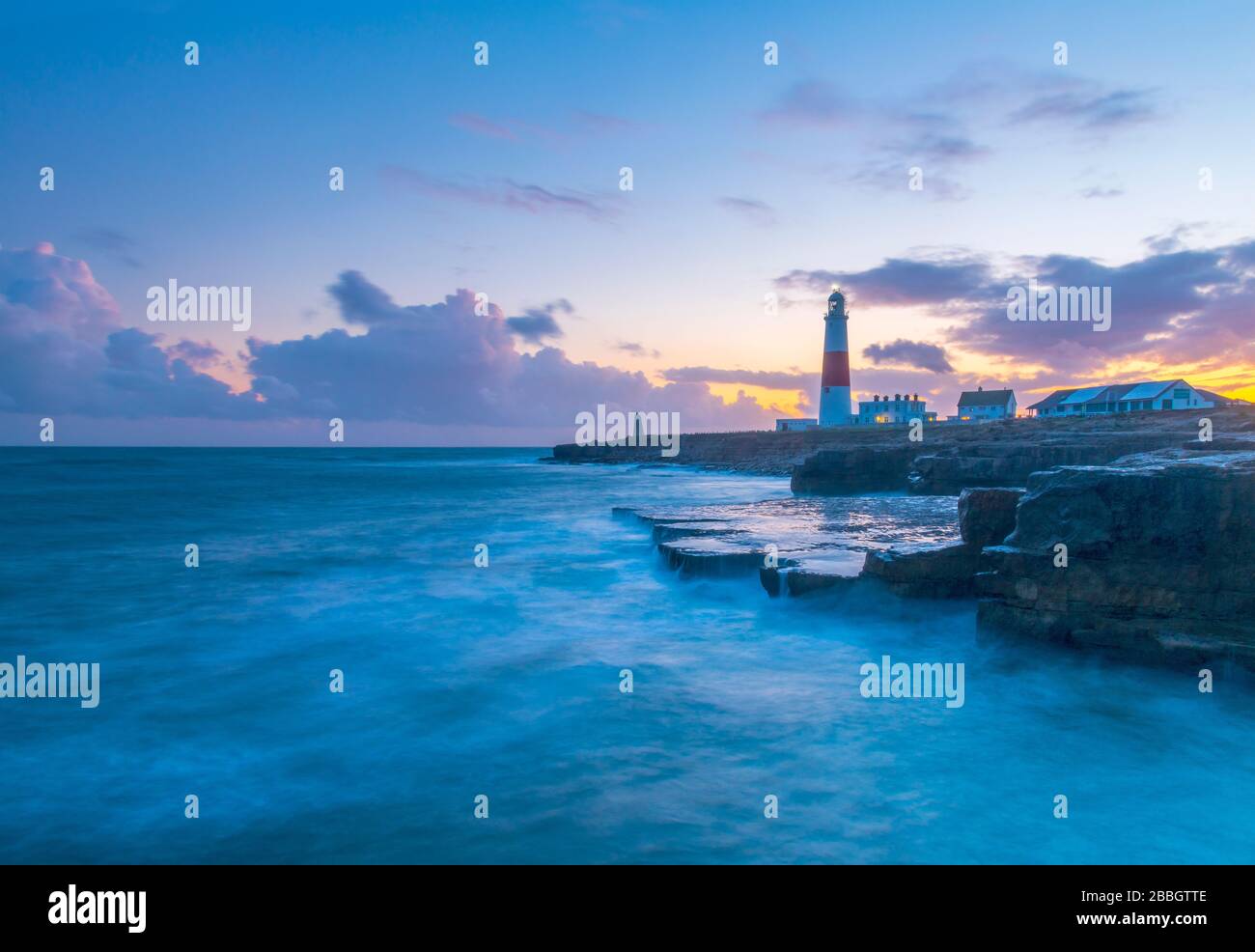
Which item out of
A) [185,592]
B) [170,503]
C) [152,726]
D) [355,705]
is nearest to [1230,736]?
[355,705]

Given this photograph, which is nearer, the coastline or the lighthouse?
the coastline

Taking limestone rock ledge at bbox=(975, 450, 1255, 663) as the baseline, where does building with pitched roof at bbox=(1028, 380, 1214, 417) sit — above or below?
above

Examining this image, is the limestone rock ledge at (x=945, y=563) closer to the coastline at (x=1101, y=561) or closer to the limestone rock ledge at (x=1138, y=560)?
the coastline at (x=1101, y=561)

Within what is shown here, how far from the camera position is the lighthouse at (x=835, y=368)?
56781 millimetres

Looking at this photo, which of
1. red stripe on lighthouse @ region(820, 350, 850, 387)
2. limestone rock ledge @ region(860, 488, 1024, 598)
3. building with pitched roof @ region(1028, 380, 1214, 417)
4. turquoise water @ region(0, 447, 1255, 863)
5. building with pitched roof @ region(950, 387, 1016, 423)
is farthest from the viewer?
building with pitched roof @ region(950, 387, 1016, 423)

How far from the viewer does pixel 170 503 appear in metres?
36.4

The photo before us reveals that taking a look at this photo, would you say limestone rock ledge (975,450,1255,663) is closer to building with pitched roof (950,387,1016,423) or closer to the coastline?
the coastline

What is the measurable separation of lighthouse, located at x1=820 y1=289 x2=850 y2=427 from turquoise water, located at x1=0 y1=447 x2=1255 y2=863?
47.9 m

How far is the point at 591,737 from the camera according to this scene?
7.88 m

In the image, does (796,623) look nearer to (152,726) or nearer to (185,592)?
(152,726)

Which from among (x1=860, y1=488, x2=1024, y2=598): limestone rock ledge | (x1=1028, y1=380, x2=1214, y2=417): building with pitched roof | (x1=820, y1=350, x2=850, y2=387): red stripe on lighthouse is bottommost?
(x1=860, y1=488, x2=1024, y2=598): limestone rock ledge

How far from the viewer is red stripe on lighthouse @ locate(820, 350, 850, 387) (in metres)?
58.5

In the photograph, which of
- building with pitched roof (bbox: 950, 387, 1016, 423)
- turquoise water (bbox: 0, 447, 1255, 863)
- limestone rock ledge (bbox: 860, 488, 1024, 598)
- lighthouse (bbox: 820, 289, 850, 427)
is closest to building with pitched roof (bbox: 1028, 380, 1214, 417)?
building with pitched roof (bbox: 950, 387, 1016, 423)
